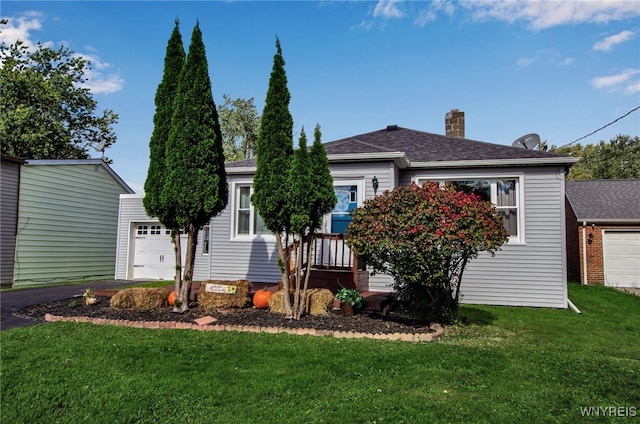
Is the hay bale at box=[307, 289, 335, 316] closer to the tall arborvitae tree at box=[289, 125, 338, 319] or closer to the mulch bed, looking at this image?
the mulch bed

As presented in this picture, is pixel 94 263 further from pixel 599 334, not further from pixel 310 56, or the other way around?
pixel 599 334

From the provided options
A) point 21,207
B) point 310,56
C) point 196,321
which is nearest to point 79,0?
point 310,56

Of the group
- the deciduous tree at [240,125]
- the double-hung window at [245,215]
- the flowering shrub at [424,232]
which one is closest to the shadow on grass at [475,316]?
the flowering shrub at [424,232]

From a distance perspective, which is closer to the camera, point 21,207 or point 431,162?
point 431,162

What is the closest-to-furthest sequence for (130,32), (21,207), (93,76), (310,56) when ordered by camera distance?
1. (130,32)
2. (310,56)
3. (21,207)
4. (93,76)

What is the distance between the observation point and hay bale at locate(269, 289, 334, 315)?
21.4 ft

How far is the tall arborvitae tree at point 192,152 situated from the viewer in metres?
6.43

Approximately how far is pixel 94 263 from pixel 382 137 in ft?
40.1

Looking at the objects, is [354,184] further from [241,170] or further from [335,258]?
[241,170]

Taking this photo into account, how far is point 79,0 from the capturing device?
30.2ft

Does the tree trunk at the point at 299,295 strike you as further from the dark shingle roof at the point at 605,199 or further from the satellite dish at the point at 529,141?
the dark shingle roof at the point at 605,199

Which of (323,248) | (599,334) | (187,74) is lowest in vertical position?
(599,334)

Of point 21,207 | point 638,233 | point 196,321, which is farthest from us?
point 638,233

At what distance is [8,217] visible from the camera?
1256 centimetres
